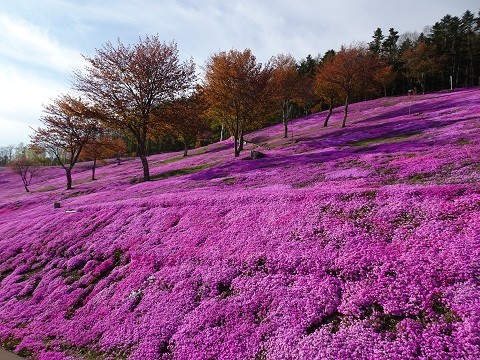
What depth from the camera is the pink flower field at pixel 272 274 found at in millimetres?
8812

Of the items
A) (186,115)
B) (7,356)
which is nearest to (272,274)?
(7,356)

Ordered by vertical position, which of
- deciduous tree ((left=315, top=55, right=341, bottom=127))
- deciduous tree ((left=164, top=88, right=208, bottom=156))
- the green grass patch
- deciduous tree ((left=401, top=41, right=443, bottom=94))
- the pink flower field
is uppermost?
deciduous tree ((left=401, top=41, right=443, bottom=94))

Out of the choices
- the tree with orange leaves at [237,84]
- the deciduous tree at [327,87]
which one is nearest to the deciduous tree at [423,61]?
the deciduous tree at [327,87]

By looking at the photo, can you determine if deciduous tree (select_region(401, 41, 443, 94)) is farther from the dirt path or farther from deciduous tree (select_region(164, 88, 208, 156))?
the dirt path

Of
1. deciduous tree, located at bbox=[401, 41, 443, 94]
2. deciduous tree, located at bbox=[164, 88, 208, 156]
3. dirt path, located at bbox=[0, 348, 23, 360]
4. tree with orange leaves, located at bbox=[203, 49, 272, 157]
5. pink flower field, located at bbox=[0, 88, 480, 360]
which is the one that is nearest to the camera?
pink flower field, located at bbox=[0, 88, 480, 360]

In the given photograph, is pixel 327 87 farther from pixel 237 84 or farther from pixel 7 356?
pixel 7 356

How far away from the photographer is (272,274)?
12.3 metres

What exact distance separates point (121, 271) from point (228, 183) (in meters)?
13.2

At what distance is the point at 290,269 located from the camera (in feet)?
39.9

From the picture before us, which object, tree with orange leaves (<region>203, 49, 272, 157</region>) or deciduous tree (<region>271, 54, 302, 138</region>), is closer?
tree with orange leaves (<region>203, 49, 272, 157</region>)

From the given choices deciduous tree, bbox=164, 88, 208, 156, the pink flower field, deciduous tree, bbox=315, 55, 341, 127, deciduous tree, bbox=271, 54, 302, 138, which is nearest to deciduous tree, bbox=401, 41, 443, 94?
deciduous tree, bbox=315, 55, 341, 127

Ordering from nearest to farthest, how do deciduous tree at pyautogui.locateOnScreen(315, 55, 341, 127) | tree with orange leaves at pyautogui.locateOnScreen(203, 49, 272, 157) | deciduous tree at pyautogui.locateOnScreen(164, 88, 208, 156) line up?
1. deciduous tree at pyautogui.locateOnScreen(164, 88, 208, 156)
2. tree with orange leaves at pyautogui.locateOnScreen(203, 49, 272, 157)
3. deciduous tree at pyautogui.locateOnScreen(315, 55, 341, 127)

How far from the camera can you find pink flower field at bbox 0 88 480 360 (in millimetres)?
8812

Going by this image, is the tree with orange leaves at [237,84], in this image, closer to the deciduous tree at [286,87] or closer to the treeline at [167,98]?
the treeline at [167,98]
